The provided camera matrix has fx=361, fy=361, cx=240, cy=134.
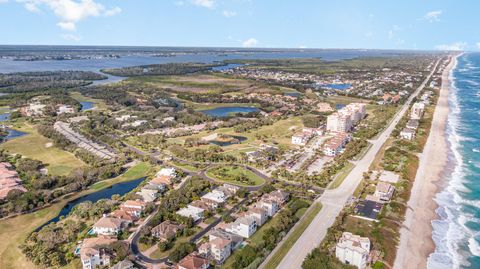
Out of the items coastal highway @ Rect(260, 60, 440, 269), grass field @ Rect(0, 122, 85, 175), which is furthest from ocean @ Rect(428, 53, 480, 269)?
grass field @ Rect(0, 122, 85, 175)

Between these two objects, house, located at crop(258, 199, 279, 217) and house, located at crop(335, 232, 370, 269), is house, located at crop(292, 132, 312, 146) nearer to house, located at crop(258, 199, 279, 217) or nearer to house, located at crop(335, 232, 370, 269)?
house, located at crop(258, 199, 279, 217)

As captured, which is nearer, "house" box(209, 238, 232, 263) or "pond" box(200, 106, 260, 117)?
"house" box(209, 238, 232, 263)

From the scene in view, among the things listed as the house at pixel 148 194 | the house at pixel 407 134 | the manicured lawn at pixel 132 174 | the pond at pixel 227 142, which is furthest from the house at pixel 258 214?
the house at pixel 407 134

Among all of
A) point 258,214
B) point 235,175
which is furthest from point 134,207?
point 235,175

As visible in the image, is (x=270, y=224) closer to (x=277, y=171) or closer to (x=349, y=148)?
(x=277, y=171)

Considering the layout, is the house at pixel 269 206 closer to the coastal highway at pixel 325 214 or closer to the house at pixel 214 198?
the coastal highway at pixel 325 214

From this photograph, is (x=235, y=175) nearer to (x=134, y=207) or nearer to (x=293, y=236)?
(x=134, y=207)
